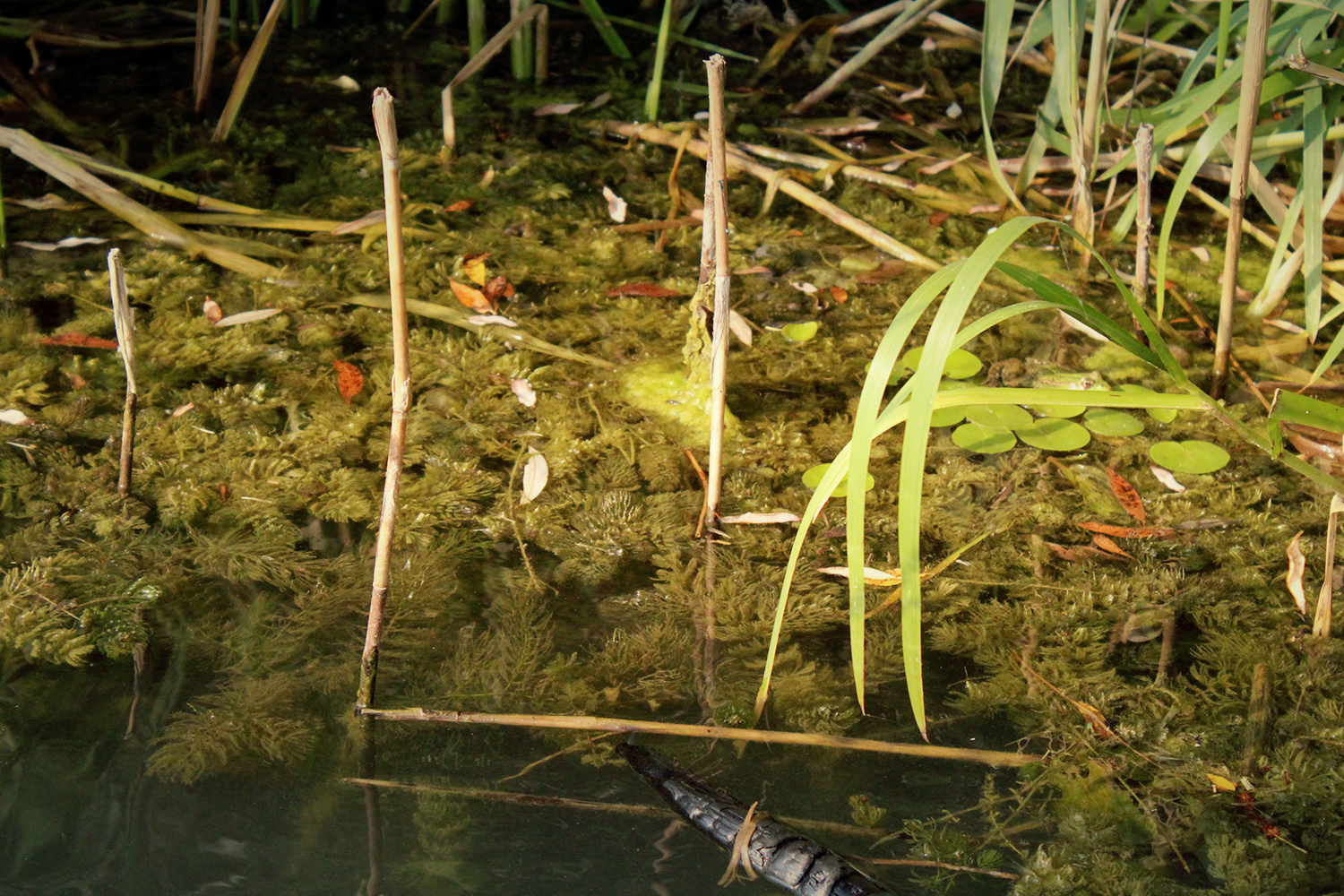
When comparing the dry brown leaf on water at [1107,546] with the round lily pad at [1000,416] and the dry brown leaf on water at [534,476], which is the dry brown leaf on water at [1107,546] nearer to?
the round lily pad at [1000,416]

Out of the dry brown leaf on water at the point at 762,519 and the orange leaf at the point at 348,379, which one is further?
the orange leaf at the point at 348,379

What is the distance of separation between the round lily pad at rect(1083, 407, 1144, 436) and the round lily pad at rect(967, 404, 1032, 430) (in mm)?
110

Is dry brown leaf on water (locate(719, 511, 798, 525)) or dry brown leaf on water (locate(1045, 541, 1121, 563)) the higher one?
dry brown leaf on water (locate(719, 511, 798, 525))

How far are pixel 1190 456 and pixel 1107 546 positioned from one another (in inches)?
11.8

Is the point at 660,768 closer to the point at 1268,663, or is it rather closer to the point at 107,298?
the point at 1268,663

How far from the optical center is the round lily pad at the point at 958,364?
198cm

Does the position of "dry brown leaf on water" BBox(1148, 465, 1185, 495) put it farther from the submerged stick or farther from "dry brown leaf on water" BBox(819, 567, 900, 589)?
the submerged stick

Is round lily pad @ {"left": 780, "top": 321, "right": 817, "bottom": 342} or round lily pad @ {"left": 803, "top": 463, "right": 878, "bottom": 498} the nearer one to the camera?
round lily pad @ {"left": 803, "top": 463, "right": 878, "bottom": 498}

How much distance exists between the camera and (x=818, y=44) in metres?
3.28

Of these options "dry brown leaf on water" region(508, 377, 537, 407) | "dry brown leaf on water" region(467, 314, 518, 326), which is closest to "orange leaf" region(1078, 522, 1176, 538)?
"dry brown leaf on water" region(508, 377, 537, 407)

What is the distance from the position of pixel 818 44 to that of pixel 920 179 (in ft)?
2.85

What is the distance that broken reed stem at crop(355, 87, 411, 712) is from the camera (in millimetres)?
985

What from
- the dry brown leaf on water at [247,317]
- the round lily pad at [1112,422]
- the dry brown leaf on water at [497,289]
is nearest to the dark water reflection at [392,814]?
the round lily pad at [1112,422]

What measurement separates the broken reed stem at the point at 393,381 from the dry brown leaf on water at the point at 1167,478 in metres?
1.29
